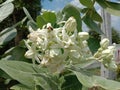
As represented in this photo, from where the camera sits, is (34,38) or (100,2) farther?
(100,2)

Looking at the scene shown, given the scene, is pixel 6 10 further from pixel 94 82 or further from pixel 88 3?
pixel 94 82

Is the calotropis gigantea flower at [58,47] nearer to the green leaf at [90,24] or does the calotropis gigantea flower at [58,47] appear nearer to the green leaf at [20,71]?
the green leaf at [20,71]

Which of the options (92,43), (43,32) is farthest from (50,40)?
(92,43)

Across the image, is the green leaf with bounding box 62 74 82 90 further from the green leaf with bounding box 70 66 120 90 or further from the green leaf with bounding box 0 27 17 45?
the green leaf with bounding box 0 27 17 45

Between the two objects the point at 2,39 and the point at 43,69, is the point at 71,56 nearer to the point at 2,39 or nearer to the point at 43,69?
the point at 43,69

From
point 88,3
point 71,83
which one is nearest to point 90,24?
point 88,3

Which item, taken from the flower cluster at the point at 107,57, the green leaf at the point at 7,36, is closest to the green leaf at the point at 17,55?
the green leaf at the point at 7,36
